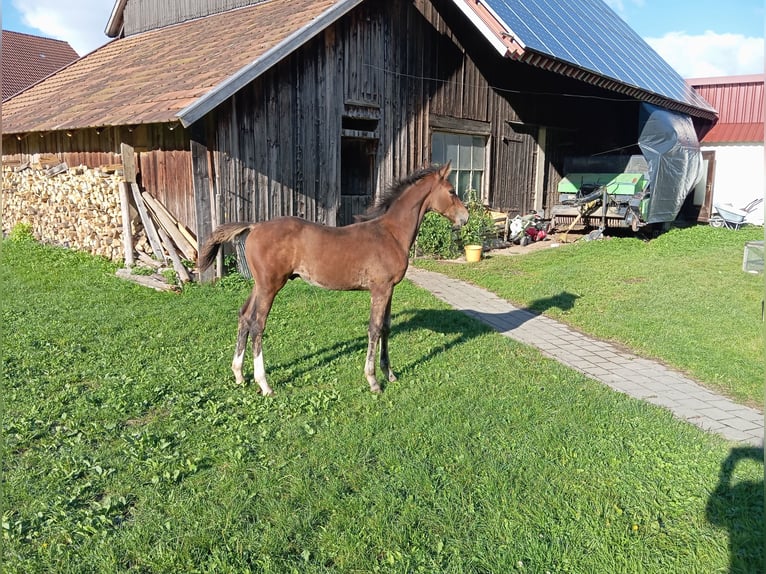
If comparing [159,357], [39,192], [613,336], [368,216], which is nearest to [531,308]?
[613,336]

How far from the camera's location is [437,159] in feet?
47.2

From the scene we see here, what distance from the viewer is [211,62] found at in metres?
10.7

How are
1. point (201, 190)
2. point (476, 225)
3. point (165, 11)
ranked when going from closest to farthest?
point (201, 190) < point (476, 225) < point (165, 11)

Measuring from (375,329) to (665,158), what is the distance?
12911 millimetres

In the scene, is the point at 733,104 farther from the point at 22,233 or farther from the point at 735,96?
the point at 22,233

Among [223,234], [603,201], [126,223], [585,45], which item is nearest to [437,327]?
[223,234]

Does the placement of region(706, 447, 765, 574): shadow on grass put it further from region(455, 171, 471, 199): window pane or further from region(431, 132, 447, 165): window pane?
region(455, 171, 471, 199): window pane

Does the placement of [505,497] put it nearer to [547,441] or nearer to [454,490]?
[454,490]

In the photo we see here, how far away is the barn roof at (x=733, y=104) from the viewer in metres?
21.1

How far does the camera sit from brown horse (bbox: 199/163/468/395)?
18.2 feet

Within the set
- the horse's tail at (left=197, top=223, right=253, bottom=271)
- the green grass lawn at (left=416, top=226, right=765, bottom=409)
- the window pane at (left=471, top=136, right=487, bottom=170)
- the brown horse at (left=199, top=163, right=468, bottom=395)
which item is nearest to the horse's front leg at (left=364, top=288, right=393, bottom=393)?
the brown horse at (left=199, top=163, right=468, bottom=395)

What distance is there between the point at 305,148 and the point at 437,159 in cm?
438

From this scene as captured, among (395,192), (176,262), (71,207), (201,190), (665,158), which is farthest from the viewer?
(665,158)

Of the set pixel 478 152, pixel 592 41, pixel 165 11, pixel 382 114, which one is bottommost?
pixel 478 152
